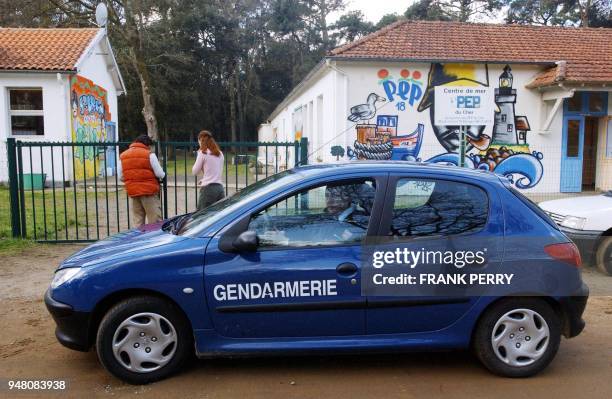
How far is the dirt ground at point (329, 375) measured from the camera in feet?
12.4

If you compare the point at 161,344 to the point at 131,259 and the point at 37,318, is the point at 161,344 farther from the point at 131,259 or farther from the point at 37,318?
the point at 37,318

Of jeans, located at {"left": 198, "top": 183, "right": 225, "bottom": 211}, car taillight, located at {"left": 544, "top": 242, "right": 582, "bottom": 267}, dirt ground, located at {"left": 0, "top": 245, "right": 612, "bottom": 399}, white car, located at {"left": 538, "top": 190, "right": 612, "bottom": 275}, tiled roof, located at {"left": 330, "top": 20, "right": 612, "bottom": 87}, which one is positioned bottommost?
dirt ground, located at {"left": 0, "top": 245, "right": 612, "bottom": 399}

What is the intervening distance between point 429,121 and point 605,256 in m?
7.98

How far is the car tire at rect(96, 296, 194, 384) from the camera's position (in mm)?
3760

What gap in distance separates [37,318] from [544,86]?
13.2m

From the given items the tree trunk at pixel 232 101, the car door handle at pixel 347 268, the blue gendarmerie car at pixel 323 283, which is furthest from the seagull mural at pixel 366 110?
the tree trunk at pixel 232 101

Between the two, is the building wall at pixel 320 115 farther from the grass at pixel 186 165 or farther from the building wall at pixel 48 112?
the building wall at pixel 48 112

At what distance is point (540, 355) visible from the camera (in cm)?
398

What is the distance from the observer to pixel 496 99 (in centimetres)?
1478

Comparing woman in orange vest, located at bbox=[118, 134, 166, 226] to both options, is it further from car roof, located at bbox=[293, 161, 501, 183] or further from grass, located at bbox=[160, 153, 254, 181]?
car roof, located at bbox=[293, 161, 501, 183]

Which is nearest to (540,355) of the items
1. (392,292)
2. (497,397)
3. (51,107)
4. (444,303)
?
(497,397)

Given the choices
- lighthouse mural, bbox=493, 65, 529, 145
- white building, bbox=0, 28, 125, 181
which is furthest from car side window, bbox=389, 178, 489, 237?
white building, bbox=0, 28, 125, 181

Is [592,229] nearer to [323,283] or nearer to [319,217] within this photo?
[319,217]

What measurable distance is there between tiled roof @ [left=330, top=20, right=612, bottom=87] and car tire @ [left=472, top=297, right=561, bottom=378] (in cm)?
1048
